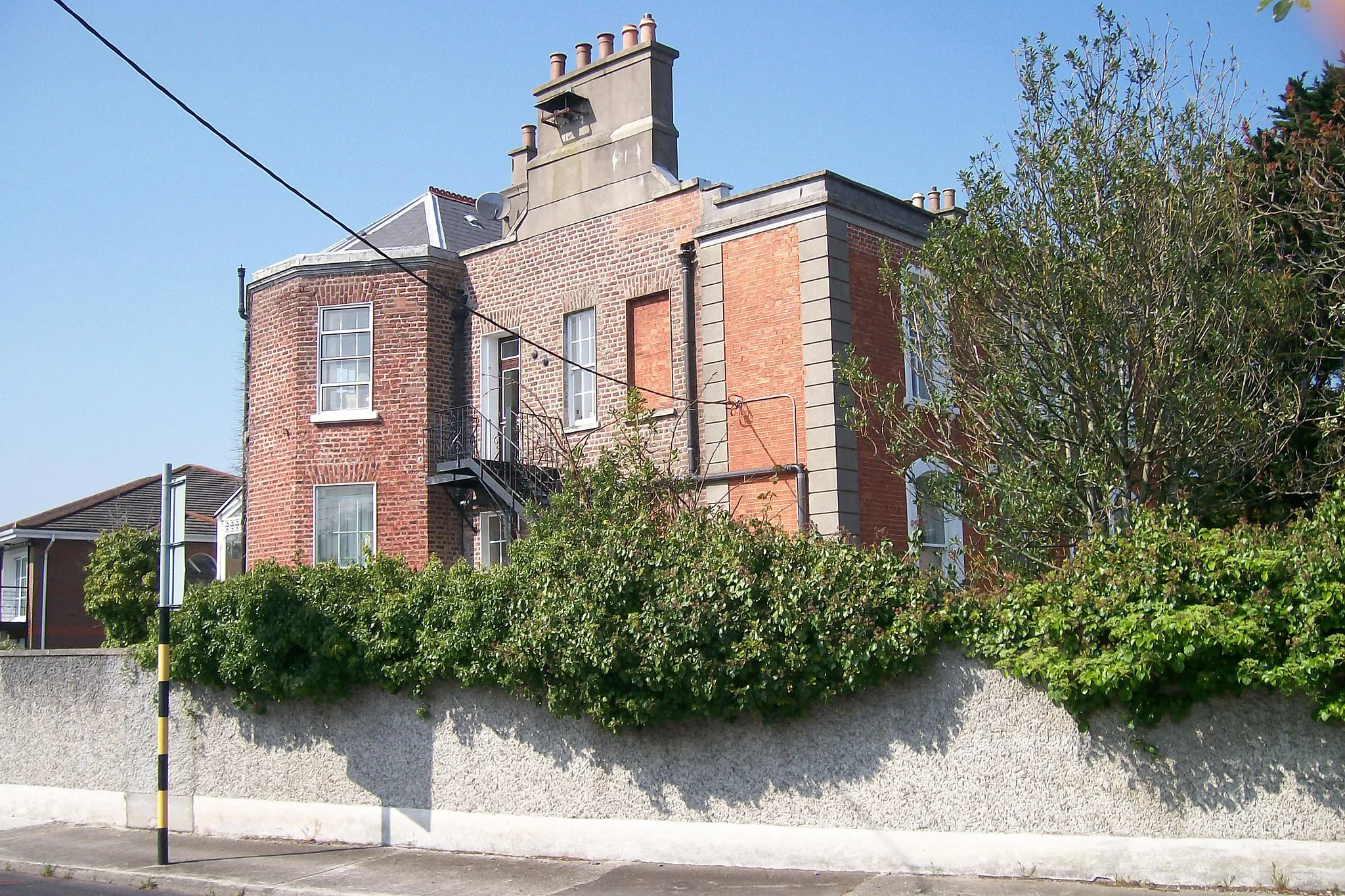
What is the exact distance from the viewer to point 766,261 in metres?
15.8

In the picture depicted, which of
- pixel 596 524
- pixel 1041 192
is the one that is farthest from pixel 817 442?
pixel 1041 192

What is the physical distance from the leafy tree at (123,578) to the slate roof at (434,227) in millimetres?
8803

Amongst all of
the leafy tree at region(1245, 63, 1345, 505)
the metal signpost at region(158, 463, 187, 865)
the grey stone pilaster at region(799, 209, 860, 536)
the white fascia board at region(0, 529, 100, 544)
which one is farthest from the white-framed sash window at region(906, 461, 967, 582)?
the white fascia board at region(0, 529, 100, 544)

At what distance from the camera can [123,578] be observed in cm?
2492

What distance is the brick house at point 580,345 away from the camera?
50.5 feet

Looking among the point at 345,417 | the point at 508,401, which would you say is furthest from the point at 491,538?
the point at 345,417

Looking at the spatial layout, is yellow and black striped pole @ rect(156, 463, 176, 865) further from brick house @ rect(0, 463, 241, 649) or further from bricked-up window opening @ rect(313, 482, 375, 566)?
brick house @ rect(0, 463, 241, 649)

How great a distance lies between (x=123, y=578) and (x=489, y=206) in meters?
10.9

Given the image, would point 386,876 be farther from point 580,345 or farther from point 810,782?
point 580,345

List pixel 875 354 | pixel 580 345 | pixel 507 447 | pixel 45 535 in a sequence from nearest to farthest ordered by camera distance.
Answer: pixel 875 354, pixel 580 345, pixel 507 447, pixel 45 535

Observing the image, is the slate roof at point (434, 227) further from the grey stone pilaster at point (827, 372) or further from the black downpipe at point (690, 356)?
the grey stone pilaster at point (827, 372)

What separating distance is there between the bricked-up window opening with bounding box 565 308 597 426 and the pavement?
7.12m

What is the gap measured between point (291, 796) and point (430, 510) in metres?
5.80

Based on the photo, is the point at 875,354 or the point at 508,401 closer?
the point at 875,354
